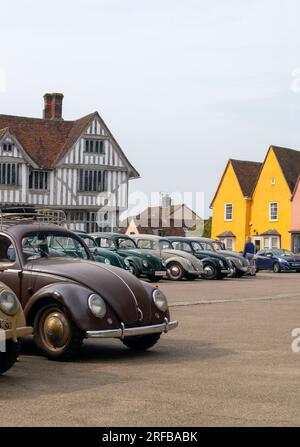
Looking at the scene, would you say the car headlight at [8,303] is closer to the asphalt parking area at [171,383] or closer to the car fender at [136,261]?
the asphalt parking area at [171,383]

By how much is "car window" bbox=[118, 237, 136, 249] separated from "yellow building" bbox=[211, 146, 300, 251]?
3194cm

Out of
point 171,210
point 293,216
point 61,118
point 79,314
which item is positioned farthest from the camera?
point 171,210

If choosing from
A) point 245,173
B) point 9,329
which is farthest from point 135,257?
point 245,173

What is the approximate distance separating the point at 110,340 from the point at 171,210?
234ft

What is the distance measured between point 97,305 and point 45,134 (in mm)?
38280

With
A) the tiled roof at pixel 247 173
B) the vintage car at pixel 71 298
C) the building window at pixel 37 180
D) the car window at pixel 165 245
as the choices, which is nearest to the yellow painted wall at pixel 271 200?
the tiled roof at pixel 247 173

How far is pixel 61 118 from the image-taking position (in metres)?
48.8

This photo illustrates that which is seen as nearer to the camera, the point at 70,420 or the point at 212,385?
the point at 70,420

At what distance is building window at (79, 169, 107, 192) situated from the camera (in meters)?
43.8

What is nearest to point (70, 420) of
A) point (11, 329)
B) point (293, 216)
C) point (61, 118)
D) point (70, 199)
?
point (11, 329)

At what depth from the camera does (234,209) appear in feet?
204

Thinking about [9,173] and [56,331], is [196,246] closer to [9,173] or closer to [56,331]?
[9,173]
